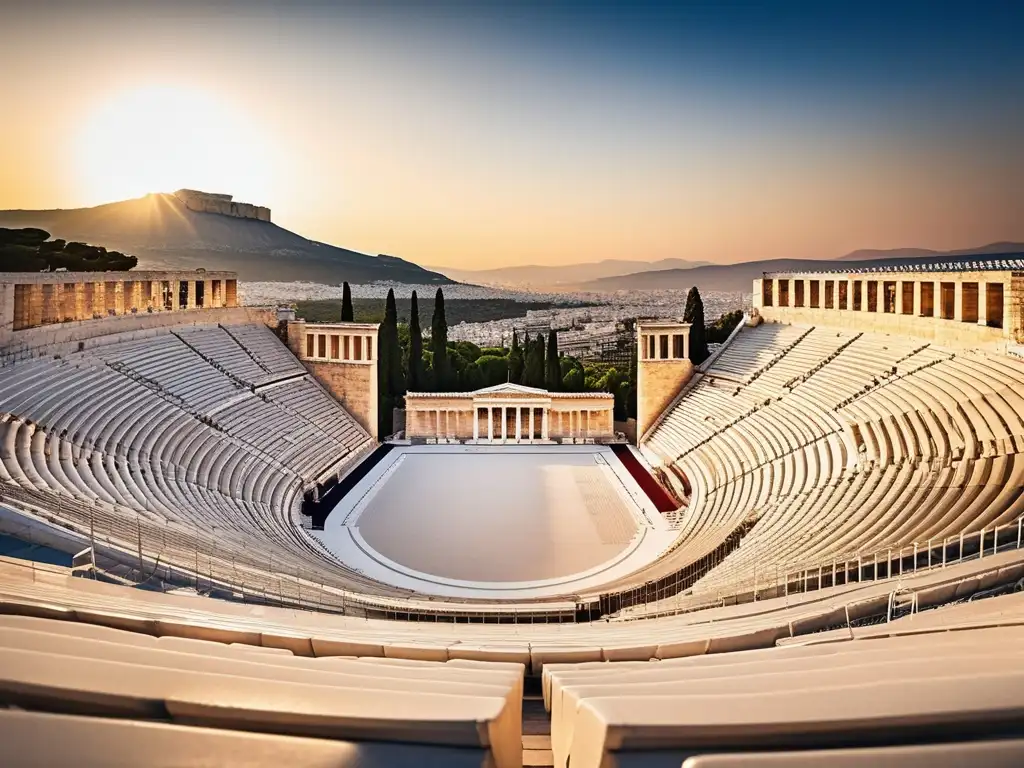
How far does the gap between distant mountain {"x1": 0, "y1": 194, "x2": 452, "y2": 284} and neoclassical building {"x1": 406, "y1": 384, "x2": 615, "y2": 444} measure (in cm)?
10395

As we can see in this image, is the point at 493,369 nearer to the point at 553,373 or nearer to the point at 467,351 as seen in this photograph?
the point at 553,373

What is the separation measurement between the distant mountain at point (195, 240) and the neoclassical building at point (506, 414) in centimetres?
10395

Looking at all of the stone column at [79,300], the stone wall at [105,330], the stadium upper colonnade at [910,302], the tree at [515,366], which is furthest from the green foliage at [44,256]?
the stadium upper colonnade at [910,302]

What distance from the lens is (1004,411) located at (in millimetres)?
15109

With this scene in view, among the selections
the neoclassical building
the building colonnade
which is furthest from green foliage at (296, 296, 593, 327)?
the building colonnade

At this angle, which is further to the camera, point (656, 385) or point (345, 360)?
point (345, 360)

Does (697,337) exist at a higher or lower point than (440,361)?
higher

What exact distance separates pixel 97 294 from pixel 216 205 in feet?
438

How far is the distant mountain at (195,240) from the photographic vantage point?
128 m

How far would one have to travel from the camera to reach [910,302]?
27.2m

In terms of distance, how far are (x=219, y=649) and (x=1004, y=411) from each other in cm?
1592

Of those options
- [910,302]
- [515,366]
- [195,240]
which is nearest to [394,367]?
[515,366]

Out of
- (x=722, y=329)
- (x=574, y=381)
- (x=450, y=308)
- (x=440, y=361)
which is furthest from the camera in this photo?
(x=450, y=308)

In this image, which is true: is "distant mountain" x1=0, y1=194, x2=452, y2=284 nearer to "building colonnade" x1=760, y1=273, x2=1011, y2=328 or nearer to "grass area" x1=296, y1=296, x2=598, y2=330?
"grass area" x1=296, y1=296, x2=598, y2=330
